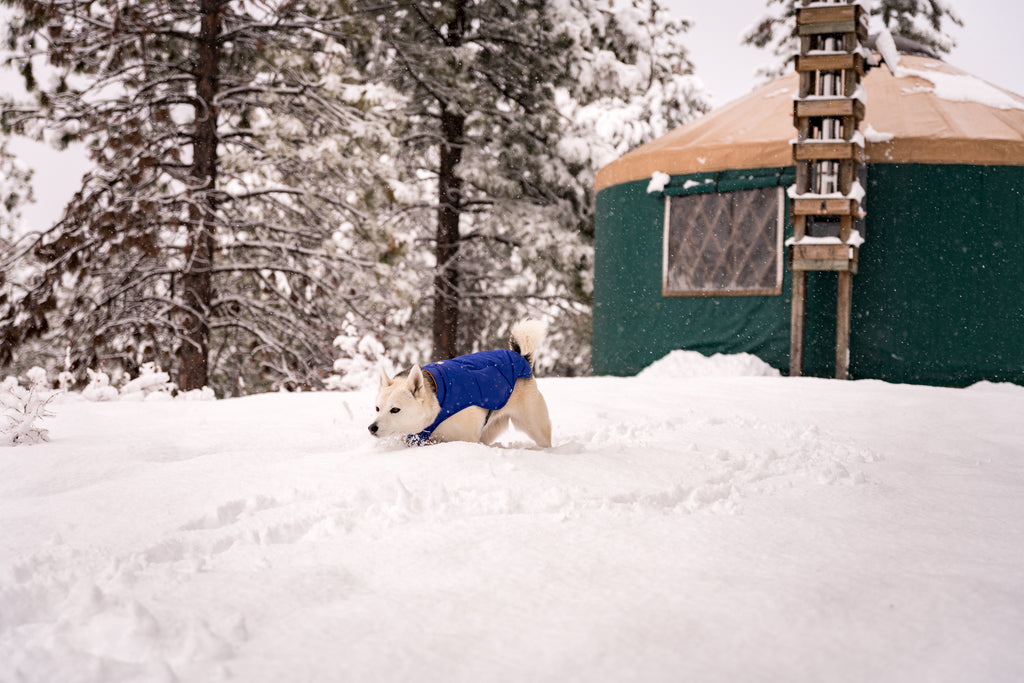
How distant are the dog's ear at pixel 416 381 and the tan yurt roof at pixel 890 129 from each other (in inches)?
198

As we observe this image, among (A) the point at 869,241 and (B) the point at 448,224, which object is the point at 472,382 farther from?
(B) the point at 448,224

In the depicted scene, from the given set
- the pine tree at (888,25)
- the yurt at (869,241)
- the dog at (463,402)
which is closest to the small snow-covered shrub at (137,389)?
the dog at (463,402)

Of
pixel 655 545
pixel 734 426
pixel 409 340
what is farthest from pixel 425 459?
pixel 409 340

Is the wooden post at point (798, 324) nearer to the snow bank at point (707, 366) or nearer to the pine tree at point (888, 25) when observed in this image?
the snow bank at point (707, 366)

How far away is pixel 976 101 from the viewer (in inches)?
283

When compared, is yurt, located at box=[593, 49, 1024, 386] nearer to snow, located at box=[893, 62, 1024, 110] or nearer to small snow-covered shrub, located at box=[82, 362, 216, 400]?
snow, located at box=[893, 62, 1024, 110]

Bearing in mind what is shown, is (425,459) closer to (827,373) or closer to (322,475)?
(322,475)

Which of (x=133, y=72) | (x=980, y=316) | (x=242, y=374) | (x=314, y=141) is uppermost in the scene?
(x=133, y=72)

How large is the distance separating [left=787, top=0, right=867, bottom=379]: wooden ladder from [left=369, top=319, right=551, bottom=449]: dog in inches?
148

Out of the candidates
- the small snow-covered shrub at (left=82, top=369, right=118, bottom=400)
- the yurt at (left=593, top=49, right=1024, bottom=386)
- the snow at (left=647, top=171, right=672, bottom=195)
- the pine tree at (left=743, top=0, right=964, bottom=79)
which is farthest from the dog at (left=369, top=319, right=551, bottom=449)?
the pine tree at (left=743, top=0, right=964, bottom=79)

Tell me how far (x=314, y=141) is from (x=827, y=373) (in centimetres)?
529

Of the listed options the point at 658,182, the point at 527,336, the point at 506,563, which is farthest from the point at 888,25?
the point at 506,563

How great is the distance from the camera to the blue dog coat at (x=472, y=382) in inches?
116

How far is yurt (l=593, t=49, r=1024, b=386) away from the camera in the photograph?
646 centimetres
